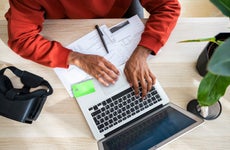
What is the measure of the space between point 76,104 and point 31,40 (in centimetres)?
27

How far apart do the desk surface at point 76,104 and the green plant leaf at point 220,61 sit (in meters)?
0.45

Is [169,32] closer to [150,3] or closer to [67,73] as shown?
[150,3]

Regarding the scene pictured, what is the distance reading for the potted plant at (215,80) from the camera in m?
0.39

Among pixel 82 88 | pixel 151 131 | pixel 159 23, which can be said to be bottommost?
pixel 151 131

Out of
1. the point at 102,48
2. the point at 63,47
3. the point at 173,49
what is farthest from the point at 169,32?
the point at 63,47

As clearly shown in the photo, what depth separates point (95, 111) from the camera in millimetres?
860

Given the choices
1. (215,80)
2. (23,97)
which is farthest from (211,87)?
(23,97)

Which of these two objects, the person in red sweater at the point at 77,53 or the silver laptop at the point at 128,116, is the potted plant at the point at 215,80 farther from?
the person in red sweater at the point at 77,53

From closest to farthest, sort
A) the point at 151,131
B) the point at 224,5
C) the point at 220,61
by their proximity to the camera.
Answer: the point at 220,61
the point at 224,5
the point at 151,131

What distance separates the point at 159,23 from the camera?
94 cm

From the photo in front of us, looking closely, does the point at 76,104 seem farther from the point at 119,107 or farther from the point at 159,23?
the point at 159,23

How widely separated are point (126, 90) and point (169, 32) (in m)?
0.25

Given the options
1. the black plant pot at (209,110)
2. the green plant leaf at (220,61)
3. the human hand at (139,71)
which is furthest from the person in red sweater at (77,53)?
the green plant leaf at (220,61)

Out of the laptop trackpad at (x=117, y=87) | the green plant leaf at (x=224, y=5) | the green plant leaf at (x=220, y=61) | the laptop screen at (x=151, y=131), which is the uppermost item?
the green plant leaf at (x=224, y=5)
